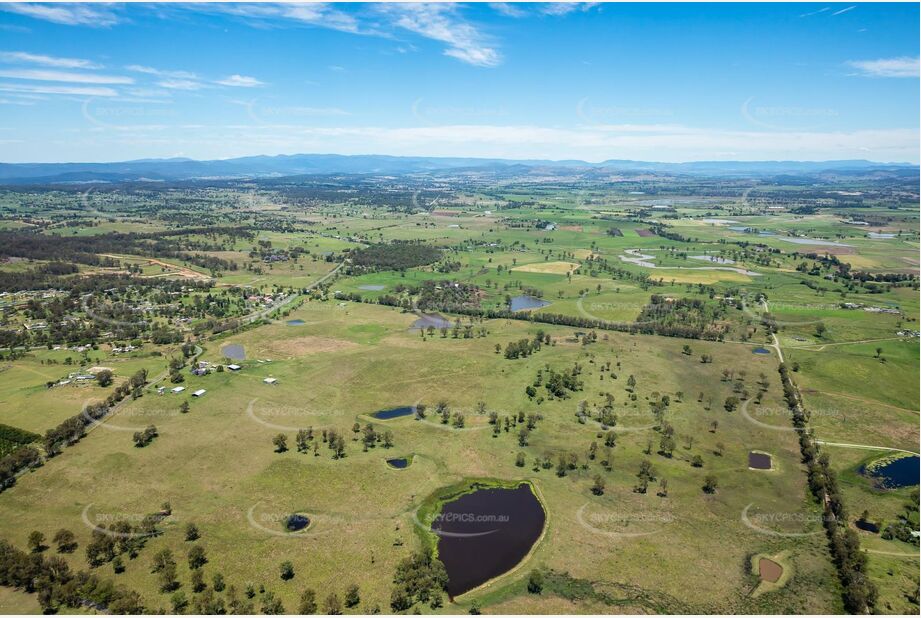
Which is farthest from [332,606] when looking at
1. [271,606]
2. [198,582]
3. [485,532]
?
[485,532]

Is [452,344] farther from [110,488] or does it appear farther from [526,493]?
[110,488]

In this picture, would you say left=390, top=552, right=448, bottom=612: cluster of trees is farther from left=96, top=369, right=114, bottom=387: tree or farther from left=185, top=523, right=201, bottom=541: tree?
left=96, top=369, right=114, bottom=387: tree

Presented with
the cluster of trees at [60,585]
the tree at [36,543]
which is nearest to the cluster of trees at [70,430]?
the tree at [36,543]

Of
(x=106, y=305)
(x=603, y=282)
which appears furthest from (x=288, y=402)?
(x=603, y=282)

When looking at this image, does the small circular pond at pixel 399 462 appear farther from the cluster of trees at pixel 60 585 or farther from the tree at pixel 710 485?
the tree at pixel 710 485

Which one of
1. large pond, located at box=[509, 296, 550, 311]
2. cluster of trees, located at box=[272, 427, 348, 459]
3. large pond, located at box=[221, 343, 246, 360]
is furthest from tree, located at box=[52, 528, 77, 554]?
large pond, located at box=[509, 296, 550, 311]

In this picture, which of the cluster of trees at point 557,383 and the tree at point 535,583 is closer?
the tree at point 535,583
